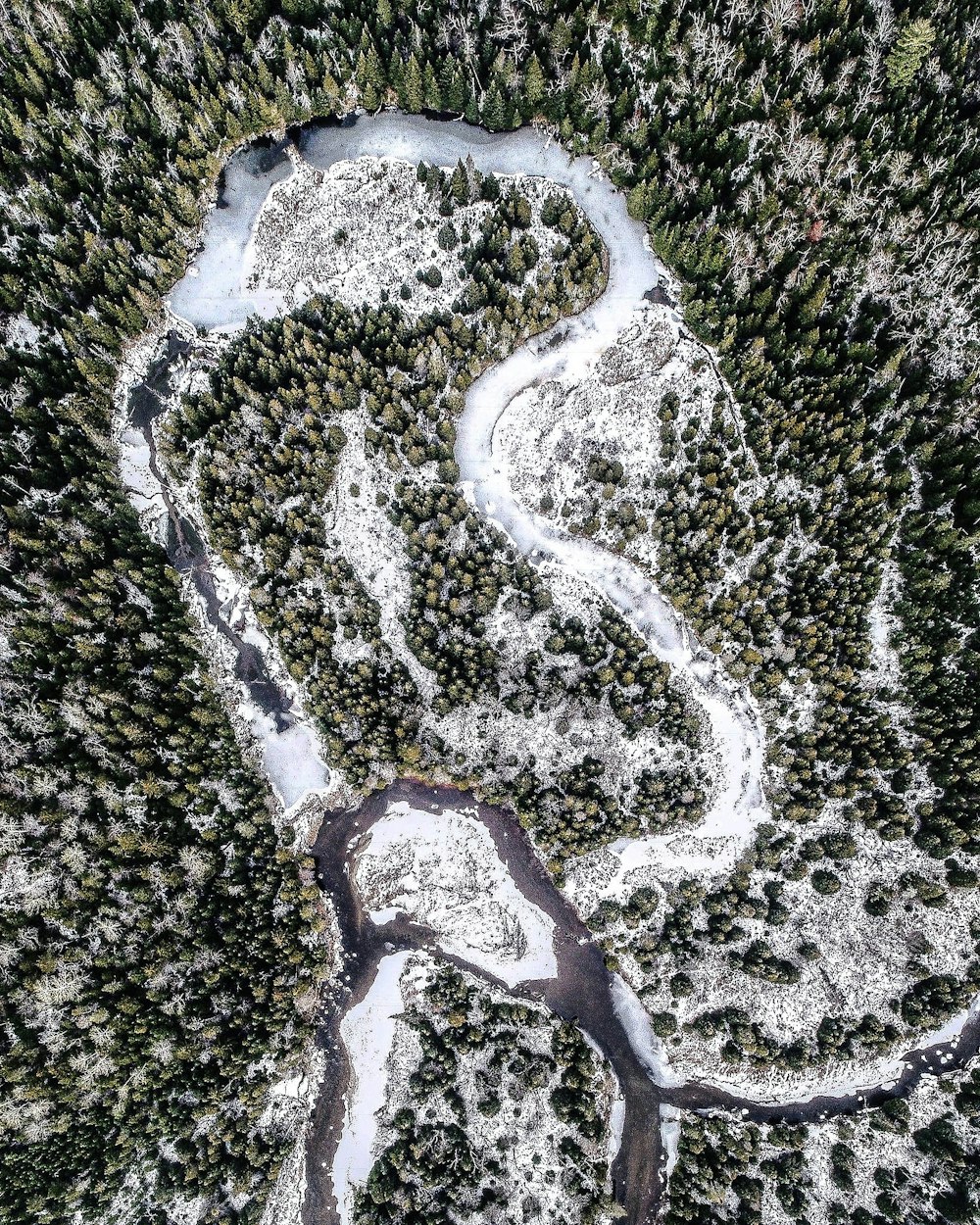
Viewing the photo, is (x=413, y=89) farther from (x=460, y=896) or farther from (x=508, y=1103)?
(x=508, y=1103)

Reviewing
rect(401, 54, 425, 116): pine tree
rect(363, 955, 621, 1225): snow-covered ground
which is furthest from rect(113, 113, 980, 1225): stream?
rect(363, 955, 621, 1225): snow-covered ground

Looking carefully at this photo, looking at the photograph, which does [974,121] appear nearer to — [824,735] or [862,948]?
[824,735]

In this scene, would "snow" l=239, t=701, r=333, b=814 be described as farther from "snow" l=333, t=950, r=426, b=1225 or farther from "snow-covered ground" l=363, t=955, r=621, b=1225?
"snow-covered ground" l=363, t=955, r=621, b=1225

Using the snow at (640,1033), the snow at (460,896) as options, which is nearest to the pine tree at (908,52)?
the snow at (460,896)

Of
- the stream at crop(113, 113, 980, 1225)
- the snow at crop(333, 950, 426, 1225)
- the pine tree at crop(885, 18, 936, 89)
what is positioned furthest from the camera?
the stream at crop(113, 113, 980, 1225)

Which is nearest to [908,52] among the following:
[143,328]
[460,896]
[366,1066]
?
[143,328]

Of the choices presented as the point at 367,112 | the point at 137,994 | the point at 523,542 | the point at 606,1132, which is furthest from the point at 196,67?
the point at 606,1132
